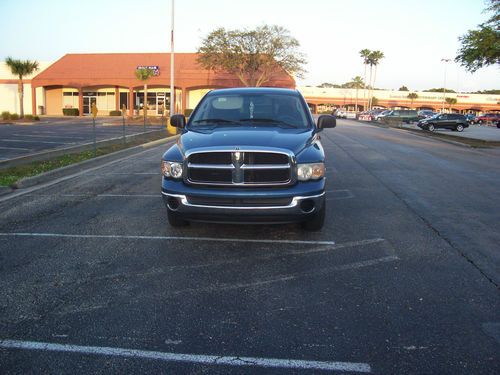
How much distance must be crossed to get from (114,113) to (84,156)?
133 feet

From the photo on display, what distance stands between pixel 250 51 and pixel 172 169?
153 feet

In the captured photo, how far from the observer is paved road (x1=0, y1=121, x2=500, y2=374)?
10.4ft

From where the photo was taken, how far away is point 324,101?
8806cm

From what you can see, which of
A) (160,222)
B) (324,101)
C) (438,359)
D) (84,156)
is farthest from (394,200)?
(324,101)

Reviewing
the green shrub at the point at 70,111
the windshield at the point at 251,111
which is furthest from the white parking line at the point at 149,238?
the green shrub at the point at 70,111

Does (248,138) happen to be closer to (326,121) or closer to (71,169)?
(326,121)

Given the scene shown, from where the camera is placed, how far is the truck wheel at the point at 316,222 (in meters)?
5.82

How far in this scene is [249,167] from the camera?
5.30m

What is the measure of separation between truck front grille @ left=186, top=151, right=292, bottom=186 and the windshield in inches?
46.0

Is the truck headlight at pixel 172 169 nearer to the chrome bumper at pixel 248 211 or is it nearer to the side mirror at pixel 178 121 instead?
the chrome bumper at pixel 248 211

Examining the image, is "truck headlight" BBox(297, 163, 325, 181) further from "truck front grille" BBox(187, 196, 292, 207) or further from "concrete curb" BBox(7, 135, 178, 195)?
"concrete curb" BBox(7, 135, 178, 195)

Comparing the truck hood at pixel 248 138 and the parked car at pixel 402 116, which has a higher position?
the parked car at pixel 402 116

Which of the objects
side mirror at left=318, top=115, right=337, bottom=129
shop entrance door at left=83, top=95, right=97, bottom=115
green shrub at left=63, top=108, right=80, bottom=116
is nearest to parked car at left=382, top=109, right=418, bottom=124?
shop entrance door at left=83, top=95, right=97, bottom=115

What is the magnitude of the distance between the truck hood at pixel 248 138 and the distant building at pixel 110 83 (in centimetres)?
4738
